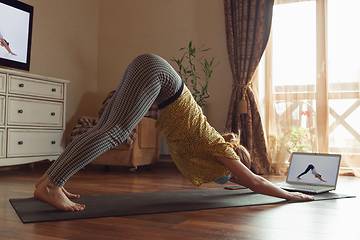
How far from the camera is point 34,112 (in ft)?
10.7

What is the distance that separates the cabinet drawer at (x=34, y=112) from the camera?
121 inches

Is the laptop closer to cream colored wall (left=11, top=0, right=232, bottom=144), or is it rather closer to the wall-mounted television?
cream colored wall (left=11, top=0, right=232, bottom=144)

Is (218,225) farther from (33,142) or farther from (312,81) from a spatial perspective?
(312,81)

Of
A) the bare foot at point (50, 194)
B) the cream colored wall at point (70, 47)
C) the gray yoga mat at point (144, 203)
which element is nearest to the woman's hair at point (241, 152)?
the gray yoga mat at point (144, 203)

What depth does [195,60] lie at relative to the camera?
409cm

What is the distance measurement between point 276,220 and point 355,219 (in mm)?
357

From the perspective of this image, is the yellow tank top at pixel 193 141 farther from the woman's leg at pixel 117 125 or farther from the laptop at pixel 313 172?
the laptop at pixel 313 172

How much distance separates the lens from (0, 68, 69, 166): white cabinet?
3.01 m

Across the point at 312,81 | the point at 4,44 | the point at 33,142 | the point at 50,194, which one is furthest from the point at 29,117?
the point at 312,81

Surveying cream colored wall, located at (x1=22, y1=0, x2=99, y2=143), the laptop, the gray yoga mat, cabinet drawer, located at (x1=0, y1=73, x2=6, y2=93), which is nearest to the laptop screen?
the laptop

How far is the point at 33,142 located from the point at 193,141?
7.36 feet

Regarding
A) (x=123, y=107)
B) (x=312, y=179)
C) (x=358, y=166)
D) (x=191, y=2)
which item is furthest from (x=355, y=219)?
(x=191, y=2)

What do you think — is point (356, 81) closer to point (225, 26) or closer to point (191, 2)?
point (225, 26)

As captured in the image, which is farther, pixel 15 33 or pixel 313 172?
pixel 15 33
